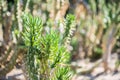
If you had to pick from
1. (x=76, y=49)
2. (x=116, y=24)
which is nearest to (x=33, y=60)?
(x=116, y=24)

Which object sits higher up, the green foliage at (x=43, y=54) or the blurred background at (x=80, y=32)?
the blurred background at (x=80, y=32)

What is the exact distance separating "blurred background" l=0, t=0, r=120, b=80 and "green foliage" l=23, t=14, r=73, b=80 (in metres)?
0.35

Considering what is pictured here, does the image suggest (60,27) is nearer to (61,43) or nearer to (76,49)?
(61,43)

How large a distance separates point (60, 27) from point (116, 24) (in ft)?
3.67

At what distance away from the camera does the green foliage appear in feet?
5.97

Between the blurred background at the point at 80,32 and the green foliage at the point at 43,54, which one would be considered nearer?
the green foliage at the point at 43,54

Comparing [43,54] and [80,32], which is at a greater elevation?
[80,32]

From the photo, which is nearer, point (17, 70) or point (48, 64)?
point (48, 64)

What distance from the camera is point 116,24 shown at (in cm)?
344

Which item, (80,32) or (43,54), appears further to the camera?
(80,32)

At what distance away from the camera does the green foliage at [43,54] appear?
182cm

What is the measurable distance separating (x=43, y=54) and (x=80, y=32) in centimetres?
242

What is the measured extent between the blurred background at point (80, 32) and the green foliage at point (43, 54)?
349 mm

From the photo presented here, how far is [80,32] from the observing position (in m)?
4.31
